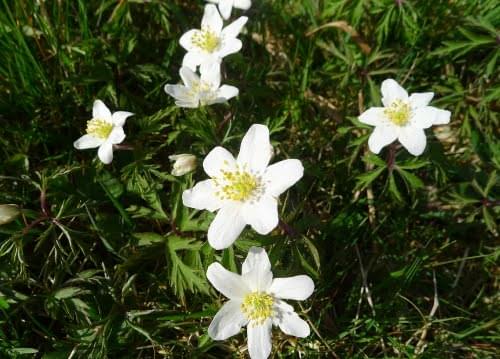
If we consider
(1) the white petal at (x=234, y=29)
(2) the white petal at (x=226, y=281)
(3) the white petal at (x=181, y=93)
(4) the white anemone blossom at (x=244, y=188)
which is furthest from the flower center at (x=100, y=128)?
(2) the white petal at (x=226, y=281)

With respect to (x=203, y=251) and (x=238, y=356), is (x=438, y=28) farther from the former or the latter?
(x=238, y=356)

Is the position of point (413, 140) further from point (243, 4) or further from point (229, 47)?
point (243, 4)

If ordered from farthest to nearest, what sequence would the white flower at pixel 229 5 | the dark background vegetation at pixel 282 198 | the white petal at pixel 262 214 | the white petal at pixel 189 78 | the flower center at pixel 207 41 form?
the white flower at pixel 229 5 < the flower center at pixel 207 41 < the white petal at pixel 189 78 < the dark background vegetation at pixel 282 198 < the white petal at pixel 262 214

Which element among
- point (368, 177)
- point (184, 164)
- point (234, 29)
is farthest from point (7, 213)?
point (368, 177)

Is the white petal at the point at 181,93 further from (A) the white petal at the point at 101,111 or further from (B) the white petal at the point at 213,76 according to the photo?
(A) the white petal at the point at 101,111

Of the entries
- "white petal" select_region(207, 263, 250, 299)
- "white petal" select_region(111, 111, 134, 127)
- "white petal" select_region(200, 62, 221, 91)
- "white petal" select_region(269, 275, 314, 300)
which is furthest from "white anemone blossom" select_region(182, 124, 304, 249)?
"white petal" select_region(111, 111, 134, 127)

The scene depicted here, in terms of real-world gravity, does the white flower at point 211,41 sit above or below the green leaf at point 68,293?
above
